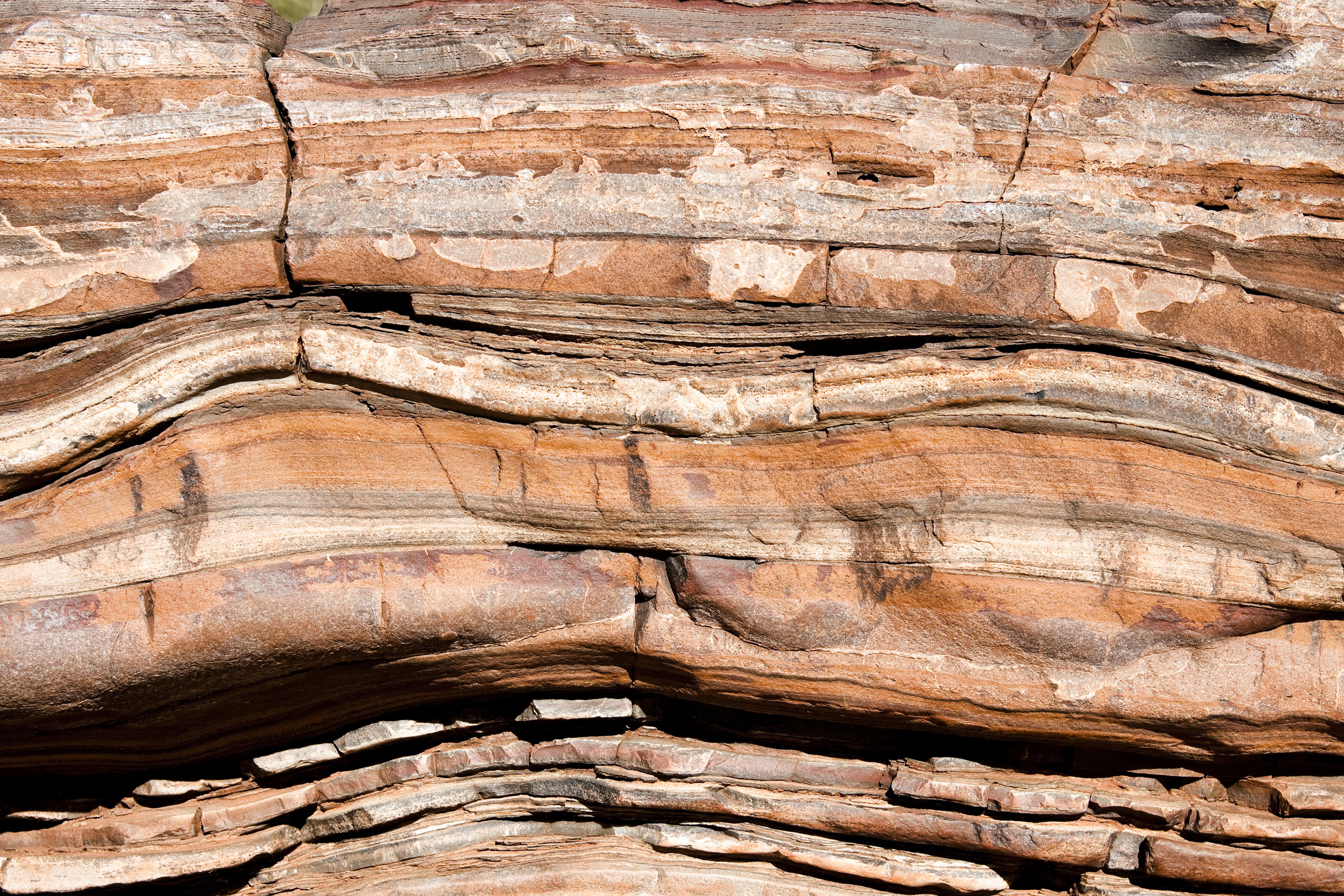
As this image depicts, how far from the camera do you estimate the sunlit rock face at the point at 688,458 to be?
2.59 m

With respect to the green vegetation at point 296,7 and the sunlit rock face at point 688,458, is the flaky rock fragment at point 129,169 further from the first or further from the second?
the green vegetation at point 296,7

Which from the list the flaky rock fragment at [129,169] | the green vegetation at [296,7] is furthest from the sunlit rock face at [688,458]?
the green vegetation at [296,7]

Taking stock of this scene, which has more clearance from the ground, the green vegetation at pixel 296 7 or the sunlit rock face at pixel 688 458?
the green vegetation at pixel 296 7

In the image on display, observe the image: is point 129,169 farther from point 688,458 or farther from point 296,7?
point 296,7

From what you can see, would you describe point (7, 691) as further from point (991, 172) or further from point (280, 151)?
point (991, 172)

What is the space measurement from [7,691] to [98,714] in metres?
0.24

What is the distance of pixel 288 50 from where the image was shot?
9.94 ft

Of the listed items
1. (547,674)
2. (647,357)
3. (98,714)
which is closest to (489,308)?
(647,357)

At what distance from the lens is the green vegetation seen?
5.69 m

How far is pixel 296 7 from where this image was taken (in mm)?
5738

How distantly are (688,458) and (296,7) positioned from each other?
4.79 metres

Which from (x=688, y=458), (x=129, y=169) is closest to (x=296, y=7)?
(x=129, y=169)

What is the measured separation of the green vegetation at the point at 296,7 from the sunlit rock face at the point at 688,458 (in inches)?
124

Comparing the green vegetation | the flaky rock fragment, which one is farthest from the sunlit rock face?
the green vegetation
